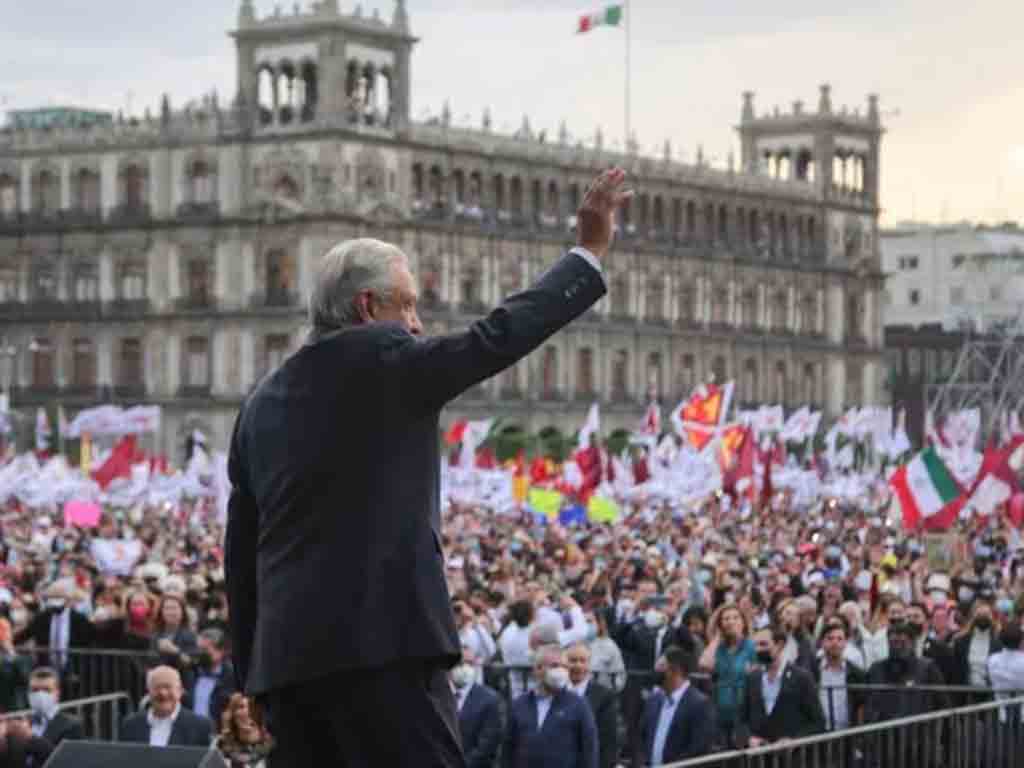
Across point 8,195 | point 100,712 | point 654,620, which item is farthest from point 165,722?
point 8,195

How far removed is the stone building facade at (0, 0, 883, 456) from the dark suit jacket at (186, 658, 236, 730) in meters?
61.1

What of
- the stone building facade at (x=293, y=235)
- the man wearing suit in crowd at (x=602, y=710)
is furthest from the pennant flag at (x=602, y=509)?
the stone building facade at (x=293, y=235)

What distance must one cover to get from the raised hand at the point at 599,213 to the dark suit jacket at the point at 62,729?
8815 mm

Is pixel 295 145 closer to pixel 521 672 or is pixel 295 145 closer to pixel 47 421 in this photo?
pixel 47 421

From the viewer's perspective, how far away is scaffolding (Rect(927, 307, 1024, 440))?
9275cm

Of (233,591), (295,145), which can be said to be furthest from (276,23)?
(233,591)

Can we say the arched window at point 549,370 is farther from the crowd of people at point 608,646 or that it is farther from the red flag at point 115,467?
the crowd of people at point 608,646

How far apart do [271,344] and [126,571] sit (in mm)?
55617

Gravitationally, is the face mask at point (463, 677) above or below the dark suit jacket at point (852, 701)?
above

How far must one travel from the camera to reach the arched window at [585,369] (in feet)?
301

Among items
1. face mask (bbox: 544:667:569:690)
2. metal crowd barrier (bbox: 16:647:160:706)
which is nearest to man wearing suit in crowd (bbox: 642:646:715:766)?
face mask (bbox: 544:667:569:690)

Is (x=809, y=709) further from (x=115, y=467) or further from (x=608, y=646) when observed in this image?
(x=115, y=467)

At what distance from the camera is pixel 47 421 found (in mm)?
84312

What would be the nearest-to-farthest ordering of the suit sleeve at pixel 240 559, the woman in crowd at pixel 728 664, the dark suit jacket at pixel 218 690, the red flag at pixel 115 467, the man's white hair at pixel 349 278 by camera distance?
the man's white hair at pixel 349 278 → the suit sleeve at pixel 240 559 → the dark suit jacket at pixel 218 690 → the woman in crowd at pixel 728 664 → the red flag at pixel 115 467
